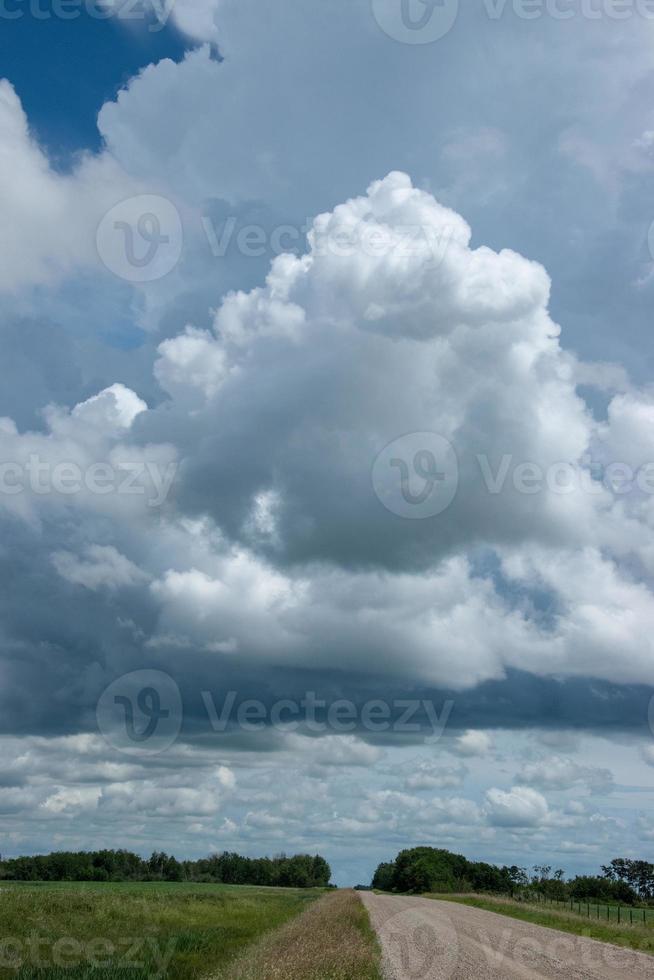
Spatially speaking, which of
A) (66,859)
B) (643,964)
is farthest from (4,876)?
(643,964)

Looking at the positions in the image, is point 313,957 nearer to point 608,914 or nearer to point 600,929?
point 600,929

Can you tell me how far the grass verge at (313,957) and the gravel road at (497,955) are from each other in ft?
2.86

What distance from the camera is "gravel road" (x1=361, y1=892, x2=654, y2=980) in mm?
26094

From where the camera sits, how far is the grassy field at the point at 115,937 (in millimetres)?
24828

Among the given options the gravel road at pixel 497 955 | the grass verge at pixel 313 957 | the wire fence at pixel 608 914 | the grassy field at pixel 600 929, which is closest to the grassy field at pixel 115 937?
the grass verge at pixel 313 957

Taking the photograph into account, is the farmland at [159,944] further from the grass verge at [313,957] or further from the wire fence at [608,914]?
the wire fence at [608,914]

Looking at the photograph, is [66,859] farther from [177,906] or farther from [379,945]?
[379,945]

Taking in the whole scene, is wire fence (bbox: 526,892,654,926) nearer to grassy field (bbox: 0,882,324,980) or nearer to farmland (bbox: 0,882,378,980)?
farmland (bbox: 0,882,378,980)

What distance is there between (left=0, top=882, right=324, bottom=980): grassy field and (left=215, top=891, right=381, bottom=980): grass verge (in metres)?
1.27

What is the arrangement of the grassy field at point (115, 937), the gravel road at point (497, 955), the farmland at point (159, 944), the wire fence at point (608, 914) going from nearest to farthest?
the farmland at point (159, 944) < the grassy field at point (115, 937) < the gravel road at point (497, 955) < the wire fence at point (608, 914)

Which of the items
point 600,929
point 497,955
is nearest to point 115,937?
point 497,955

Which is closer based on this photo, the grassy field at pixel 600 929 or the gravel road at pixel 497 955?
the gravel road at pixel 497 955

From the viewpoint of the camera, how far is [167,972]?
24469mm

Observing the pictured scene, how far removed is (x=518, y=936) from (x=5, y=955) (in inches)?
990
